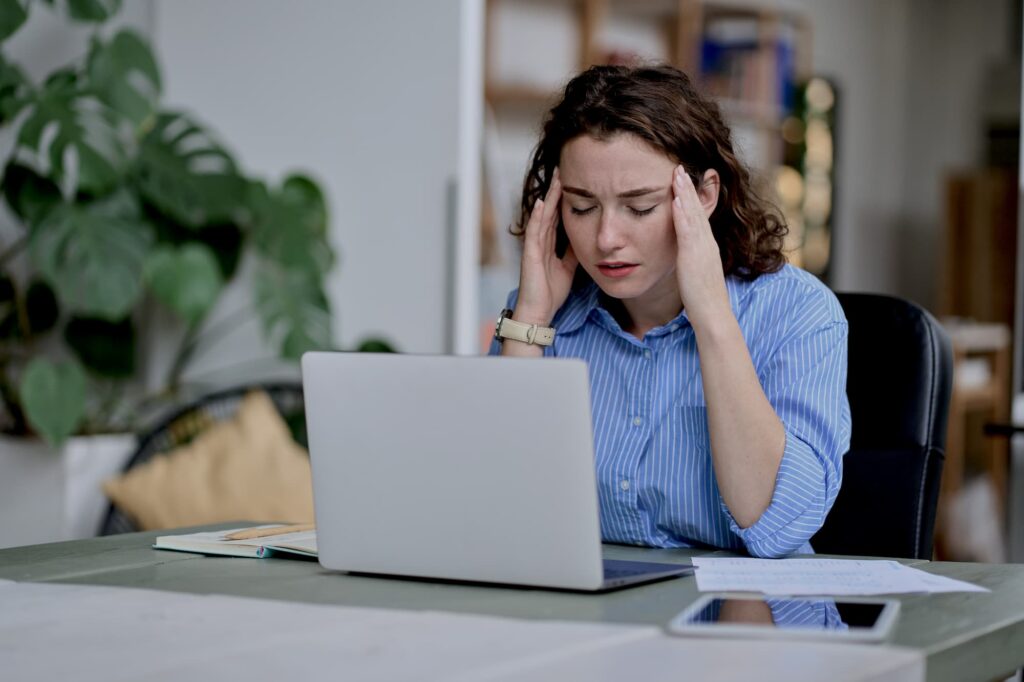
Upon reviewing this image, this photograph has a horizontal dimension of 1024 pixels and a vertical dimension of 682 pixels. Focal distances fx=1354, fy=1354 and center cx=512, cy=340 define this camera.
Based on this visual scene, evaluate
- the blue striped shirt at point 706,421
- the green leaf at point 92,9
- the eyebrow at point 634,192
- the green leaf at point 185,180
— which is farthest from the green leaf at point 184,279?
the eyebrow at point 634,192

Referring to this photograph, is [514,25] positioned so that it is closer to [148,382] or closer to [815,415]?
[148,382]

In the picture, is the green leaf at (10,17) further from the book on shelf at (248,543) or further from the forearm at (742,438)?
the forearm at (742,438)

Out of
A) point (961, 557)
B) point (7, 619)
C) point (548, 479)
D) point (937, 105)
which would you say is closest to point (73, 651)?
point (7, 619)

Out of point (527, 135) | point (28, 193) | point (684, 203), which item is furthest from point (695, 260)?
point (527, 135)

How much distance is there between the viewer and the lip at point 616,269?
1.72 metres

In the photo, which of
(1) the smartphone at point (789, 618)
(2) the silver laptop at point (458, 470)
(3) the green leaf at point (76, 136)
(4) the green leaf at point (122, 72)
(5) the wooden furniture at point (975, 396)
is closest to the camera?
(1) the smartphone at point (789, 618)

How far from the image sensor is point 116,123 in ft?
10.4

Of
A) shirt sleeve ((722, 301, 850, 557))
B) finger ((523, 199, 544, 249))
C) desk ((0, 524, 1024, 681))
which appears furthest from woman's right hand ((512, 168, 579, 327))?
desk ((0, 524, 1024, 681))

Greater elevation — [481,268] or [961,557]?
[481,268]

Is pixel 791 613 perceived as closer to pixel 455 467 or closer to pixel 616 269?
pixel 455 467

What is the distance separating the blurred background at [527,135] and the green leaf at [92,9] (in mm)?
80

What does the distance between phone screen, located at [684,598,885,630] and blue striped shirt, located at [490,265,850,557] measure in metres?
0.36

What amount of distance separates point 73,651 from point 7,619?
153 millimetres

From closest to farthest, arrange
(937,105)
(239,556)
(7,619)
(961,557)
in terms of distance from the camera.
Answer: (7,619) < (239,556) < (961,557) < (937,105)
